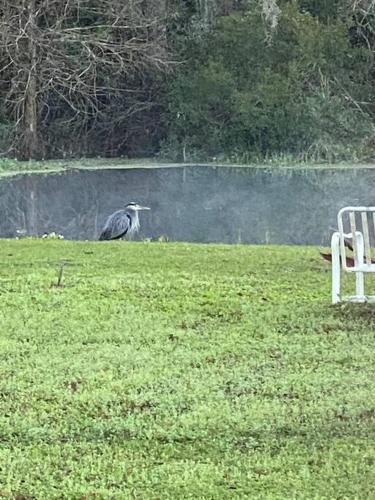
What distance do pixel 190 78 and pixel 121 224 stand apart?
9.38 m

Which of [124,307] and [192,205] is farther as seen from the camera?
[192,205]

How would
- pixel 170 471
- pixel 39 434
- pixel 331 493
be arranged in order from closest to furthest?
pixel 331 493 → pixel 170 471 → pixel 39 434

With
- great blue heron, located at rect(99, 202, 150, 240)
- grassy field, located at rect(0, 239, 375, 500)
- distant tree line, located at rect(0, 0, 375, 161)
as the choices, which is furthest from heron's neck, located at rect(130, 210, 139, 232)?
distant tree line, located at rect(0, 0, 375, 161)


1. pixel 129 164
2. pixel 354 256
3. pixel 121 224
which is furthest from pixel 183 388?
pixel 129 164

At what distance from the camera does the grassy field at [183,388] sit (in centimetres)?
298

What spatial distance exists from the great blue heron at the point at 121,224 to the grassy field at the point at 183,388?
3163mm

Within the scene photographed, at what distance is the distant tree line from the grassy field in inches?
453

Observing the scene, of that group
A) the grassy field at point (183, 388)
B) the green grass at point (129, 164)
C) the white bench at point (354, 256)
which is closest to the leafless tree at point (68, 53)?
the green grass at point (129, 164)

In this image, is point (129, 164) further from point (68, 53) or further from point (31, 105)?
point (68, 53)

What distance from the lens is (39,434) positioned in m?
3.38

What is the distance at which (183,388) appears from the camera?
390 cm

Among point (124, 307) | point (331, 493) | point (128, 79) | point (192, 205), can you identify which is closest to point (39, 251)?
point (124, 307)

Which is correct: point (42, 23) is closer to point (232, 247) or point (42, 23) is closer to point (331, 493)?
point (232, 247)

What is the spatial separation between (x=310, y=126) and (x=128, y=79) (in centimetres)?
359
